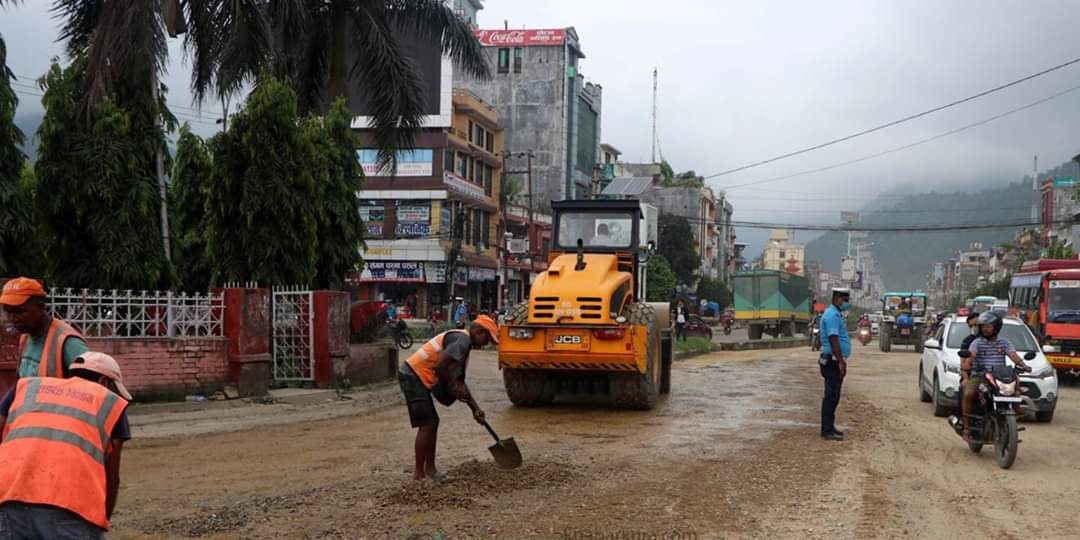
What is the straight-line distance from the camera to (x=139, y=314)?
12688 mm

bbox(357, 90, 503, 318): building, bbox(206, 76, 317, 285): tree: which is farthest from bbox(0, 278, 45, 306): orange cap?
bbox(357, 90, 503, 318): building

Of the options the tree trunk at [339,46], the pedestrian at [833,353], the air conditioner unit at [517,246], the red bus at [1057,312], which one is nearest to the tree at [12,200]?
the tree trunk at [339,46]

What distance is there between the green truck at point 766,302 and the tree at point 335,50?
2815 centimetres

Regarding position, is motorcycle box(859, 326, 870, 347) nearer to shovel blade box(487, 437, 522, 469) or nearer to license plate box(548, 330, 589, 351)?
license plate box(548, 330, 589, 351)

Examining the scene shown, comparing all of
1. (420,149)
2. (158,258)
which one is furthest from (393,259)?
(158,258)

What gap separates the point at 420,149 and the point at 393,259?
603 centimetres

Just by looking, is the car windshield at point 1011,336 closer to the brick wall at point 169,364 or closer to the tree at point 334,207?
the brick wall at point 169,364

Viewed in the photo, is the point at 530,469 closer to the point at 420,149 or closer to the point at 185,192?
the point at 185,192

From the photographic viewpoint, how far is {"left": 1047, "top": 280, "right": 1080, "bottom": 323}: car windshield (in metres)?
21.4

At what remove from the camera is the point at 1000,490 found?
873 cm

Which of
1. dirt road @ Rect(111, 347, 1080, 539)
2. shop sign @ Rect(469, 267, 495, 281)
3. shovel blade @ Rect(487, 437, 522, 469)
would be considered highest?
shop sign @ Rect(469, 267, 495, 281)

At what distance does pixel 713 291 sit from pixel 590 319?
250ft

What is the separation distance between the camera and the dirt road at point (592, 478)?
22.8ft

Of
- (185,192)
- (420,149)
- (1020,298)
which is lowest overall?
(1020,298)
